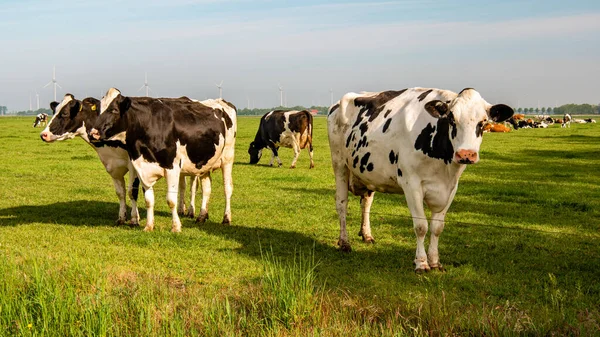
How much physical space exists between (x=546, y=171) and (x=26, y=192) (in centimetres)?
1470

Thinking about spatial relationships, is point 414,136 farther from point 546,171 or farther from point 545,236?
point 546,171

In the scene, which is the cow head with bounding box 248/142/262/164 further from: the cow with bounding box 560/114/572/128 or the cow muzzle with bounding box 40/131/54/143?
the cow with bounding box 560/114/572/128

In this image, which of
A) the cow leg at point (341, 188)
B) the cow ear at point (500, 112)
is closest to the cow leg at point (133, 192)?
the cow leg at point (341, 188)

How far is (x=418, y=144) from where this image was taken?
26.1ft

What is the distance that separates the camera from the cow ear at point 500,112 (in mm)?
7407

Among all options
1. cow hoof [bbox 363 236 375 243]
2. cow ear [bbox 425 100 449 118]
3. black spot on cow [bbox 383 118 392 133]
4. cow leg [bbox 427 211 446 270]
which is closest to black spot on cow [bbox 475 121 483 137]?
cow ear [bbox 425 100 449 118]

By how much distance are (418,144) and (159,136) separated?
4503mm

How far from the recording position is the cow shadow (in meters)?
11.5

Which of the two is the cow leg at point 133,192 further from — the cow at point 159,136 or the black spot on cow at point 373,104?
the black spot on cow at point 373,104

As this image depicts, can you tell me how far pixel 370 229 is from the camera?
33.8ft

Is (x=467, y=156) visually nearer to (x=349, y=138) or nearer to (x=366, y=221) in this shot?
(x=349, y=138)

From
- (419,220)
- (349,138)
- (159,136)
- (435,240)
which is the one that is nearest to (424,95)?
(349,138)

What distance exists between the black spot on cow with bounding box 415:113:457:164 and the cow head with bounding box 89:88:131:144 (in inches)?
195

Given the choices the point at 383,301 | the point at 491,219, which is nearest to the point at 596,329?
the point at 383,301
